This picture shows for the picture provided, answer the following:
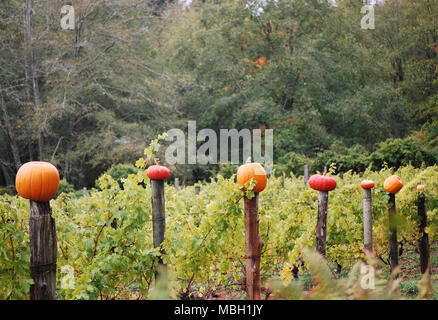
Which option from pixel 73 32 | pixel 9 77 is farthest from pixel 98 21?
pixel 9 77

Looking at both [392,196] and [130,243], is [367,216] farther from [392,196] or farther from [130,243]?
[130,243]

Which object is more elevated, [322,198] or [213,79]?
[213,79]

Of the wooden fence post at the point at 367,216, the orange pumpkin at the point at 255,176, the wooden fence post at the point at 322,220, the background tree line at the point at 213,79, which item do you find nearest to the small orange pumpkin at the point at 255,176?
the orange pumpkin at the point at 255,176

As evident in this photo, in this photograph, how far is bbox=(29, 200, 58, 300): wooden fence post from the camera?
2.41 meters

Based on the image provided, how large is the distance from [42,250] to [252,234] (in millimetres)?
1398

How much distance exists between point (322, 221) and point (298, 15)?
68.5ft

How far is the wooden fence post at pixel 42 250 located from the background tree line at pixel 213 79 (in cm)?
1382

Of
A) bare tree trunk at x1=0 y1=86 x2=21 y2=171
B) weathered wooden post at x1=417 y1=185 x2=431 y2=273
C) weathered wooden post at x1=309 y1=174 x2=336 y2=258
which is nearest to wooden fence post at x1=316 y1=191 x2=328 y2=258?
weathered wooden post at x1=309 y1=174 x2=336 y2=258

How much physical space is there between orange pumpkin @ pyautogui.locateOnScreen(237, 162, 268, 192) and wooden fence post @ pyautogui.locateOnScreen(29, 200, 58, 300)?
4.45ft

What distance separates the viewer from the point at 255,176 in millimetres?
3145

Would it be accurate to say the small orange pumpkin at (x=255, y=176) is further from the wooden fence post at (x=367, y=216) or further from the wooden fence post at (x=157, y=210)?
the wooden fence post at (x=367, y=216)

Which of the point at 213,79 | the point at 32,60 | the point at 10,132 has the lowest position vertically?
the point at 10,132

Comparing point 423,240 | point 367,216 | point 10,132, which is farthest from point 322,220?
point 10,132
